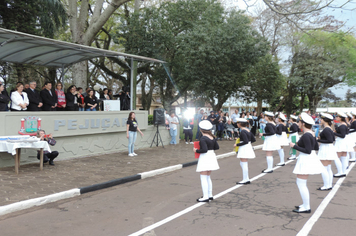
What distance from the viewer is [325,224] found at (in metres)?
5.09

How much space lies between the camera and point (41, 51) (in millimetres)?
11992

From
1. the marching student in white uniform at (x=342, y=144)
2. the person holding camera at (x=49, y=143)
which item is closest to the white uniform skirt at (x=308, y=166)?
the marching student in white uniform at (x=342, y=144)

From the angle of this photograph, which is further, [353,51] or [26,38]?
[353,51]

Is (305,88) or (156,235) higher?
(305,88)

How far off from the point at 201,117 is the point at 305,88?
69.9 feet

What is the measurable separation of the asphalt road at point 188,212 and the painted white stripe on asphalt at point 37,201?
161 millimetres

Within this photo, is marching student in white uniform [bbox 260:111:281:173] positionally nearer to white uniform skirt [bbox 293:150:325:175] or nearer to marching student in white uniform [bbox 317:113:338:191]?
marching student in white uniform [bbox 317:113:338:191]

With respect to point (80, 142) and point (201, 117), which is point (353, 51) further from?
point (80, 142)

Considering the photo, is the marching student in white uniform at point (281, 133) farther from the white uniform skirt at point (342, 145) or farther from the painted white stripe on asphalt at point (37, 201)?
the painted white stripe on asphalt at point (37, 201)

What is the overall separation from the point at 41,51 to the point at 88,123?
10.7 ft

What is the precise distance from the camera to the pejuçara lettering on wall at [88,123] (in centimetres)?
1115

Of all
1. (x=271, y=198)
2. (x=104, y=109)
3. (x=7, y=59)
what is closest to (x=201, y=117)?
(x=104, y=109)

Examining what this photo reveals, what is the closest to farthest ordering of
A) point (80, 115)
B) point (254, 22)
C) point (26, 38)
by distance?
1. point (26, 38)
2. point (80, 115)
3. point (254, 22)

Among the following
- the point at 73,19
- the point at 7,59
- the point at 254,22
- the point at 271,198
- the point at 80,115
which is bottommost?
the point at 271,198
